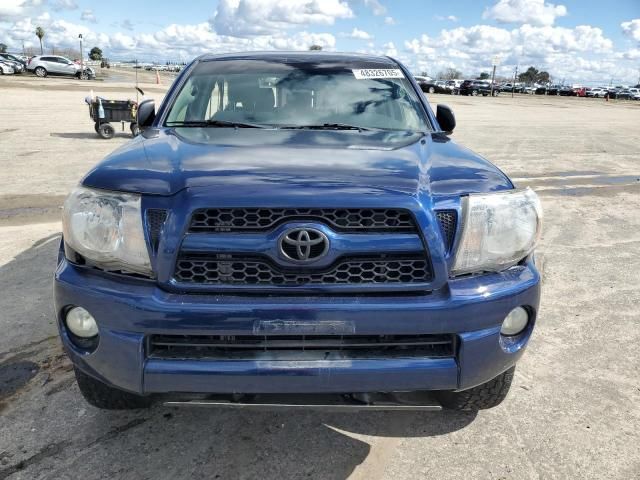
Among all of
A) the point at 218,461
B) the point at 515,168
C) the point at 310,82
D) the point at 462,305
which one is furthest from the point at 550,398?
the point at 515,168

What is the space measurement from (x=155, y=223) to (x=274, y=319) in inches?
22.5

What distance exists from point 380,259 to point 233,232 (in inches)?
Answer: 21.7

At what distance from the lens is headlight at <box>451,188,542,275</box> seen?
7.11 ft

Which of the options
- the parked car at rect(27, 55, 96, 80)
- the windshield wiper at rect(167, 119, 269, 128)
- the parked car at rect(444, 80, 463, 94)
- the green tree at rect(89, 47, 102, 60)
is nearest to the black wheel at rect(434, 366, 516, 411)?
the windshield wiper at rect(167, 119, 269, 128)

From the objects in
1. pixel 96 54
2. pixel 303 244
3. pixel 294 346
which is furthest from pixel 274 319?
pixel 96 54

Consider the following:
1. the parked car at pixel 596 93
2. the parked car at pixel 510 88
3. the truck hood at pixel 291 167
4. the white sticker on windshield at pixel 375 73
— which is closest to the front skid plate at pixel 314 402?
the truck hood at pixel 291 167

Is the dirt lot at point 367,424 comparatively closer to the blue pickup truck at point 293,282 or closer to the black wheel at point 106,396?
the black wheel at point 106,396

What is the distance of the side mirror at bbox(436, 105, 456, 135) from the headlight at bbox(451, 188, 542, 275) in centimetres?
138

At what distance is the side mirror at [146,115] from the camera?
3533mm

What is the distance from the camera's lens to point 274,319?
201 centimetres

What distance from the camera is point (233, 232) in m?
2.05

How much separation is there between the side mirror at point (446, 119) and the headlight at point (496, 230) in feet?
4.51

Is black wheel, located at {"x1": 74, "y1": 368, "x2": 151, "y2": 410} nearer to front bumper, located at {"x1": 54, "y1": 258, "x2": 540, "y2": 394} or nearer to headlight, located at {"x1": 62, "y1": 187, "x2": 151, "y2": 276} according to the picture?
front bumper, located at {"x1": 54, "y1": 258, "x2": 540, "y2": 394}

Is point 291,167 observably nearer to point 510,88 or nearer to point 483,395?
point 483,395
